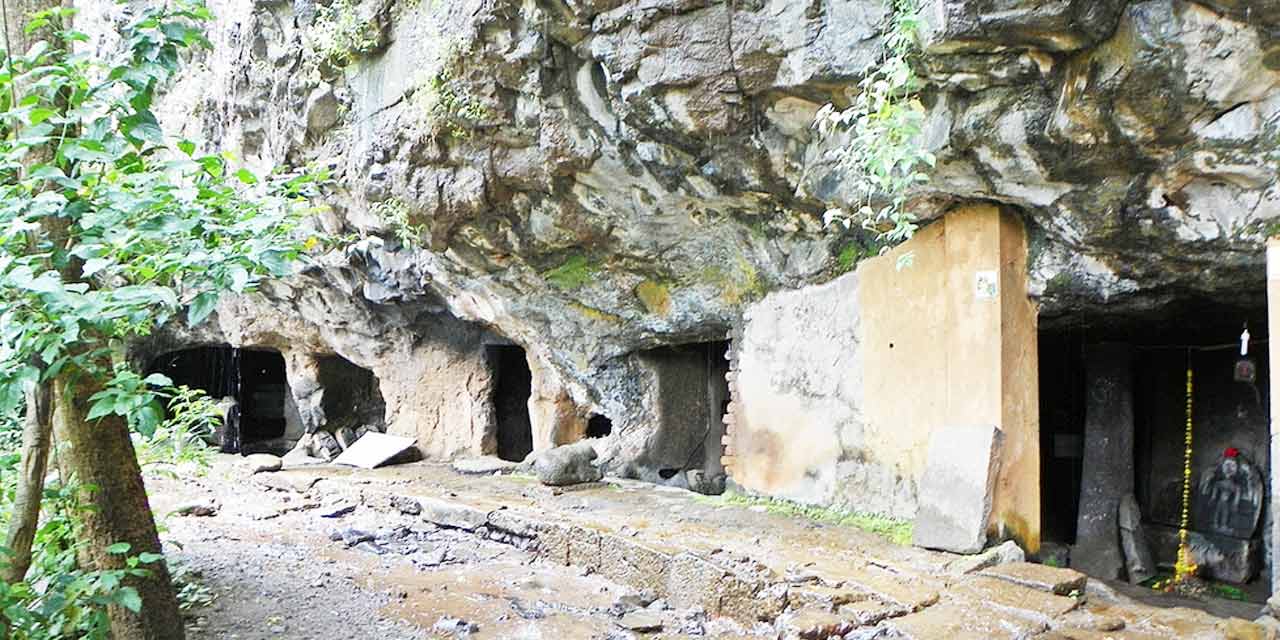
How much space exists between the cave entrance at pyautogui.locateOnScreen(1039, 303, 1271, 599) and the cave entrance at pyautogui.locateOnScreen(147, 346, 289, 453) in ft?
46.2

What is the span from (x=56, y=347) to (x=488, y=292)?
7.25m

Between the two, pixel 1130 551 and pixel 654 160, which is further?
pixel 1130 551

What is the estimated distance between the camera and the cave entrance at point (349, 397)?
15016mm

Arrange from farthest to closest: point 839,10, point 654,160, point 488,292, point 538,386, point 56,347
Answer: point 538,386, point 488,292, point 654,160, point 839,10, point 56,347

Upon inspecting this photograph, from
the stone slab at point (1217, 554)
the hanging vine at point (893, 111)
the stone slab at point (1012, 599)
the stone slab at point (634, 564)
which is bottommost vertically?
the stone slab at point (1217, 554)

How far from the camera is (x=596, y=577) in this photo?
22.5 feet

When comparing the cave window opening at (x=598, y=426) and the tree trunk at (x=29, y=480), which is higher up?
the tree trunk at (x=29, y=480)

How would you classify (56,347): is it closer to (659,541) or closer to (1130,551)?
(659,541)

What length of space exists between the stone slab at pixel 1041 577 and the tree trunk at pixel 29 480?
4558 millimetres

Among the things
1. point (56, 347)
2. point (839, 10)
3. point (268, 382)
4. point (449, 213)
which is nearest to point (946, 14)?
point (839, 10)

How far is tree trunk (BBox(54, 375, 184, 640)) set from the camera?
13.3 feet

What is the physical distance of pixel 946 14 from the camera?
4.45 meters

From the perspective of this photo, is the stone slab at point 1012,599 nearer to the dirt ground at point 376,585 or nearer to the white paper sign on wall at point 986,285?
the dirt ground at point 376,585

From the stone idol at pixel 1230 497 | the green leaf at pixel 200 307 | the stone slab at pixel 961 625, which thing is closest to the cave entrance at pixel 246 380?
the stone idol at pixel 1230 497
